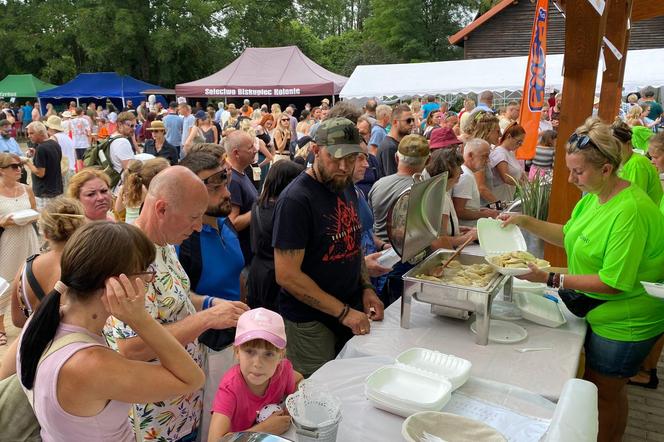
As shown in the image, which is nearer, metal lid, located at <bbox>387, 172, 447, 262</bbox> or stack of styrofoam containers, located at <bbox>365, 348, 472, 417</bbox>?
stack of styrofoam containers, located at <bbox>365, 348, 472, 417</bbox>

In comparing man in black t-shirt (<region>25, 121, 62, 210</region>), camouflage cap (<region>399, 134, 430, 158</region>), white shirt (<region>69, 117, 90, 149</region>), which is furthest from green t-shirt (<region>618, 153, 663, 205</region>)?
white shirt (<region>69, 117, 90, 149</region>)

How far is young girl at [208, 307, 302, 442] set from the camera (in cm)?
163

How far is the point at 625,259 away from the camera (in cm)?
218

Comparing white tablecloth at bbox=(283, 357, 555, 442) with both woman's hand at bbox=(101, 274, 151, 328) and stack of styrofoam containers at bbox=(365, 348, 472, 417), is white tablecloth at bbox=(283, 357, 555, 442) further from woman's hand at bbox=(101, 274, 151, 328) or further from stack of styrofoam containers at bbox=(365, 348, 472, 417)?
woman's hand at bbox=(101, 274, 151, 328)

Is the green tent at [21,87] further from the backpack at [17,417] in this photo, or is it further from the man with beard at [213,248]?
the backpack at [17,417]

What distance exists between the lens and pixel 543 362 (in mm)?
2035

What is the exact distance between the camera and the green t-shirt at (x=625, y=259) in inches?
86.0

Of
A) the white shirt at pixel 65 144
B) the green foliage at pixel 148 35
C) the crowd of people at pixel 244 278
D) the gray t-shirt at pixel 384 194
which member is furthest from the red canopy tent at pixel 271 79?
the crowd of people at pixel 244 278

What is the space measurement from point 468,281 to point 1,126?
722cm

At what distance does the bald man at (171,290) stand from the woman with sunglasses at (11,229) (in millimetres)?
2915

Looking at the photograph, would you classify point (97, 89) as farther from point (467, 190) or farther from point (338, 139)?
point (338, 139)

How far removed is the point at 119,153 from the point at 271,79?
14.0 m

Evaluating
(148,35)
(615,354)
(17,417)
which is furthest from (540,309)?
(148,35)

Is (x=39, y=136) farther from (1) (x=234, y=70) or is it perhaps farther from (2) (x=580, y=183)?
(1) (x=234, y=70)
